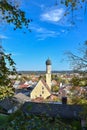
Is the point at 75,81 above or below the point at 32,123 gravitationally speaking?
above

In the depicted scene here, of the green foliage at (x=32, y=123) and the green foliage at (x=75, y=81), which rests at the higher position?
the green foliage at (x=75, y=81)

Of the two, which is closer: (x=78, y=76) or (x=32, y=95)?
(x=78, y=76)

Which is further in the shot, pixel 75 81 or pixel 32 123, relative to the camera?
pixel 75 81

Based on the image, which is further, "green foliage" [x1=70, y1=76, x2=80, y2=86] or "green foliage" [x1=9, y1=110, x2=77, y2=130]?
"green foliage" [x1=70, y1=76, x2=80, y2=86]

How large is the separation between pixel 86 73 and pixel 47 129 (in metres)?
16.6

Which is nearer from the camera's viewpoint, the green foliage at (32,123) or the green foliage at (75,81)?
the green foliage at (32,123)

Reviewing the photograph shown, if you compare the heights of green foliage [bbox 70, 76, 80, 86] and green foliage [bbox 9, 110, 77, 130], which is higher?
green foliage [bbox 70, 76, 80, 86]

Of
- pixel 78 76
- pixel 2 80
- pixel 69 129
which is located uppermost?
pixel 78 76

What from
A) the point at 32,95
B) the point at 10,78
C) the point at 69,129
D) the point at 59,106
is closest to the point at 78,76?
the point at 59,106

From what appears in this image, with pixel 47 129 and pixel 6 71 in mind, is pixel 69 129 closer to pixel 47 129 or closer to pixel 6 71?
pixel 47 129

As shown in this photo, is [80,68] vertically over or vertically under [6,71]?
over

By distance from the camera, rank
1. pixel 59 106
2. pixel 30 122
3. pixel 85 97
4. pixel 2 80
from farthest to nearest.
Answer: pixel 59 106, pixel 85 97, pixel 2 80, pixel 30 122

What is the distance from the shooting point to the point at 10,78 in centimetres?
534

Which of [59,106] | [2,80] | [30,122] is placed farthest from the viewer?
[59,106]
